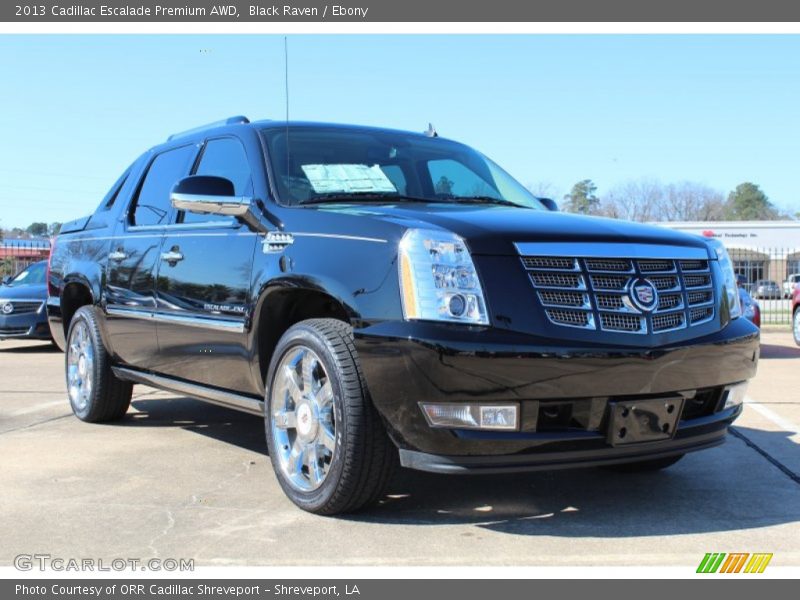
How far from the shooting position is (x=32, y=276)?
14.3 m

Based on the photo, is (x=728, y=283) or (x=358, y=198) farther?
(x=358, y=198)

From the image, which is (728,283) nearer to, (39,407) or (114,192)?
(114,192)

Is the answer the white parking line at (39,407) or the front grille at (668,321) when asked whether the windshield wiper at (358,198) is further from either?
the white parking line at (39,407)

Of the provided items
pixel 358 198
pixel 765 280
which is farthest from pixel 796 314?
pixel 765 280

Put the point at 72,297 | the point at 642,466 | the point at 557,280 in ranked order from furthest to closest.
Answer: the point at 72,297 → the point at 642,466 → the point at 557,280

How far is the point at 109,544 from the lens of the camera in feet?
12.0

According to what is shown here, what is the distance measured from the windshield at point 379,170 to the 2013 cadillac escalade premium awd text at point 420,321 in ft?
0.05

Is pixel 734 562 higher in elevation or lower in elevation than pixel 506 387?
lower

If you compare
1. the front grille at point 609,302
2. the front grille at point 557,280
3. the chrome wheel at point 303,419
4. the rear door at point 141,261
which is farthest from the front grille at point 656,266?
the rear door at point 141,261

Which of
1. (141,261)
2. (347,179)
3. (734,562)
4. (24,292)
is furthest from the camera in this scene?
(24,292)

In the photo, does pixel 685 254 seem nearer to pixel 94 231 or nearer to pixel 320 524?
pixel 320 524

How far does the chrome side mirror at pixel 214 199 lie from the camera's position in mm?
4527

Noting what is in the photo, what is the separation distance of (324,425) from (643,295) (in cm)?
150
